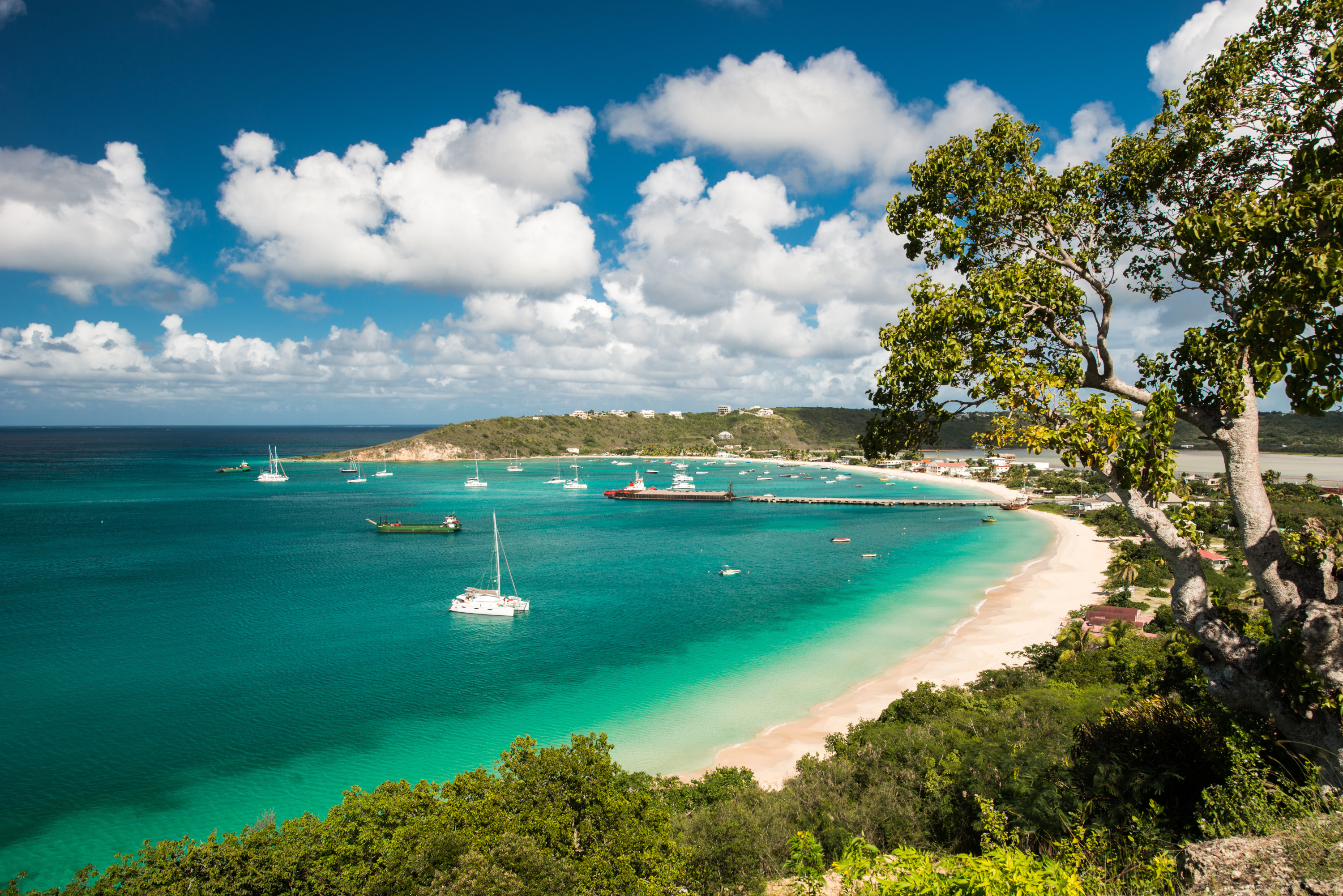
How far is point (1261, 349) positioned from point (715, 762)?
849 inches

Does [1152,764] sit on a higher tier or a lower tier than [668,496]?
higher

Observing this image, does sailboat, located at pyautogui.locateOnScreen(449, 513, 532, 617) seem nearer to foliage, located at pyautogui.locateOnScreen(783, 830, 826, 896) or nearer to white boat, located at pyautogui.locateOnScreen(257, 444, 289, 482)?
foliage, located at pyautogui.locateOnScreen(783, 830, 826, 896)

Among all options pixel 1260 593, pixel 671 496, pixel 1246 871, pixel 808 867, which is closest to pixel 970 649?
pixel 808 867

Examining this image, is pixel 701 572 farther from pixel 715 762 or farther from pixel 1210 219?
pixel 1210 219

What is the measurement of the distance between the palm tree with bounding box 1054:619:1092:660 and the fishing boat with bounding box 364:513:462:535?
65.4 metres

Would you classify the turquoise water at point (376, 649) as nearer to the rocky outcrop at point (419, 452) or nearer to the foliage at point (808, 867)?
the foliage at point (808, 867)

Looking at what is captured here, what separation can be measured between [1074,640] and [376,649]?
37.4 meters

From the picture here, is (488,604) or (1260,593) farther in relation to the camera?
(488,604)

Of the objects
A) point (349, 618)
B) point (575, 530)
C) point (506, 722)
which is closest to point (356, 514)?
point (575, 530)

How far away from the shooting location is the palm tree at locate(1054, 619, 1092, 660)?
2848 centimetres

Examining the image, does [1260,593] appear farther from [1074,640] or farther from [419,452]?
[419,452]

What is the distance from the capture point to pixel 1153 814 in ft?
29.9

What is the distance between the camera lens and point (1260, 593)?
7.36m

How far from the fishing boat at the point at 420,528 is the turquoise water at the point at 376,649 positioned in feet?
5.30
